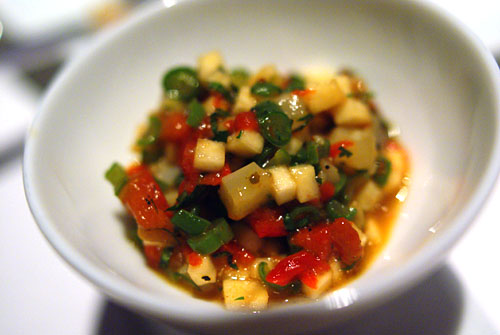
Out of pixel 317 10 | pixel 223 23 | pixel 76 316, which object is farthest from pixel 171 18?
pixel 76 316

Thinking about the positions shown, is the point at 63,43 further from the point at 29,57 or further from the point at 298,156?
the point at 298,156

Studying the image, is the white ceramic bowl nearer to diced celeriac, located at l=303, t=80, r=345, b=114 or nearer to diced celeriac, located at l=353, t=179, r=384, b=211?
diced celeriac, located at l=353, t=179, r=384, b=211

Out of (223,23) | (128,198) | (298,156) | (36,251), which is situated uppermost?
(223,23)

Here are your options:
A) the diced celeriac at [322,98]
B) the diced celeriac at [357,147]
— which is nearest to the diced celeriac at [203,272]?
the diced celeriac at [357,147]

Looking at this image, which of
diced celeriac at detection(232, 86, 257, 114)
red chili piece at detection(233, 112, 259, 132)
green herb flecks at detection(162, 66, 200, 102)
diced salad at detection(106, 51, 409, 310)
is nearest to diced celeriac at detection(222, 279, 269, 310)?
diced salad at detection(106, 51, 409, 310)

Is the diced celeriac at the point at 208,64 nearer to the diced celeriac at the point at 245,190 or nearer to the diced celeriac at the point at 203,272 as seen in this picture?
the diced celeriac at the point at 245,190

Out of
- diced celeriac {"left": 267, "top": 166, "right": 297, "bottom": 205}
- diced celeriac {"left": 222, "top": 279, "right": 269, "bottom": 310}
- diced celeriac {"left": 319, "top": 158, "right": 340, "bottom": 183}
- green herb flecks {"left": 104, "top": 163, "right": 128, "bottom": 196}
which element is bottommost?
diced celeriac {"left": 222, "top": 279, "right": 269, "bottom": 310}

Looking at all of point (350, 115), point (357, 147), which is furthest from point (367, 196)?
point (350, 115)
